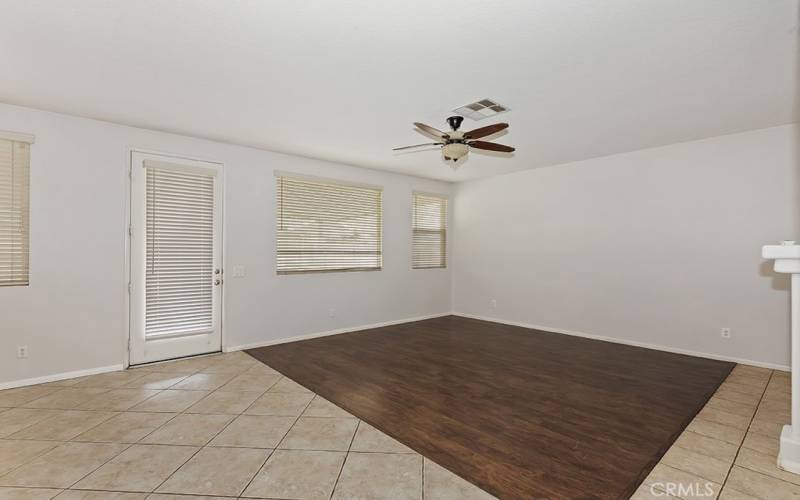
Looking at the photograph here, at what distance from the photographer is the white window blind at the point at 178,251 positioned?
13.8 ft

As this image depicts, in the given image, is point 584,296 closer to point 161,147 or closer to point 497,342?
point 497,342

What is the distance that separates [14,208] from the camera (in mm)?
3492

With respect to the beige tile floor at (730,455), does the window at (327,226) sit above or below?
above

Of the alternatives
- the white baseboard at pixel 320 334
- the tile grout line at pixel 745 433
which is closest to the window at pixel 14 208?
the white baseboard at pixel 320 334

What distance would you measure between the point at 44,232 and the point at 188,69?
2298mm

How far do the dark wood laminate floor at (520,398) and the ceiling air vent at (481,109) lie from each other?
2.55 metres

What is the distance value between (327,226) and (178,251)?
1.98 m

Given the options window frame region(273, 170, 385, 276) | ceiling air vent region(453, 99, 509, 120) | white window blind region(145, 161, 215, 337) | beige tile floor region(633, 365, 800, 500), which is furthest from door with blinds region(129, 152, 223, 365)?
beige tile floor region(633, 365, 800, 500)

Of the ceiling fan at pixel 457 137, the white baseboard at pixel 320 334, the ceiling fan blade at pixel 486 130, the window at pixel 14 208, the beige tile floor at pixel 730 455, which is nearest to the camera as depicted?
the beige tile floor at pixel 730 455

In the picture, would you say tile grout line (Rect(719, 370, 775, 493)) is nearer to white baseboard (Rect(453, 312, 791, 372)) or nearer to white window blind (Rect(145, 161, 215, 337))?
white baseboard (Rect(453, 312, 791, 372))

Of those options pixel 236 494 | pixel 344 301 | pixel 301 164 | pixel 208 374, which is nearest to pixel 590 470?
pixel 236 494

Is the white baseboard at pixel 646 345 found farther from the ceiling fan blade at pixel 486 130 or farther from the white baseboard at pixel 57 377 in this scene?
the white baseboard at pixel 57 377

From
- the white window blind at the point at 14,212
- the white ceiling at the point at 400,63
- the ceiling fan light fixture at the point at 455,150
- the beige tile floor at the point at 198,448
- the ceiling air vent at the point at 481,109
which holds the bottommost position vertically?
the beige tile floor at the point at 198,448

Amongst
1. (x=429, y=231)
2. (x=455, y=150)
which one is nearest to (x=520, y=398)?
(x=455, y=150)
